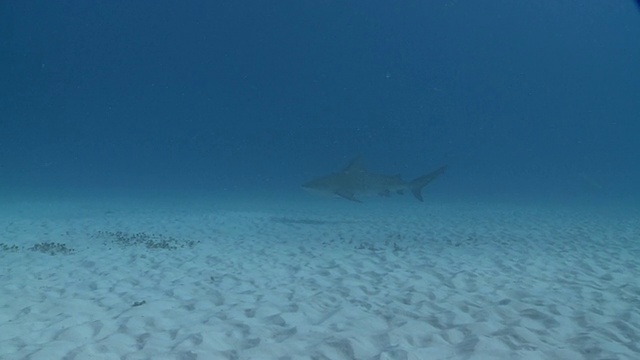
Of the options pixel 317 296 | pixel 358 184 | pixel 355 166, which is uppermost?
pixel 355 166

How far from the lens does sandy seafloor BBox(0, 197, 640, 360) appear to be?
5.18 metres

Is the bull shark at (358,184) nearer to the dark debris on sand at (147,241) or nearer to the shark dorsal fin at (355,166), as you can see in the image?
the shark dorsal fin at (355,166)

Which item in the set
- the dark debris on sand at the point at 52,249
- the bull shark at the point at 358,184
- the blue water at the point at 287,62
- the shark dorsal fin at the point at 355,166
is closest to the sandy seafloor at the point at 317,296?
the dark debris on sand at the point at 52,249

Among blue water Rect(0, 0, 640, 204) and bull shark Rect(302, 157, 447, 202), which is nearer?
bull shark Rect(302, 157, 447, 202)

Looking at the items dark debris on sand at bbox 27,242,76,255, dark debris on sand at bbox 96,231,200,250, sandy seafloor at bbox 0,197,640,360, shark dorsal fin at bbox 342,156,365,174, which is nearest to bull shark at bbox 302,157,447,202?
shark dorsal fin at bbox 342,156,365,174

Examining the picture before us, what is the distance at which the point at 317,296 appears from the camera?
7.32 meters

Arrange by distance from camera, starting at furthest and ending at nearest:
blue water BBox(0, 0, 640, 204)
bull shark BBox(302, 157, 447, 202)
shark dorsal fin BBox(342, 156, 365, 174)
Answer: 1. blue water BBox(0, 0, 640, 204)
2. shark dorsal fin BBox(342, 156, 365, 174)
3. bull shark BBox(302, 157, 447, 202)

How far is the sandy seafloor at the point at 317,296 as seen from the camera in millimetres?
5184

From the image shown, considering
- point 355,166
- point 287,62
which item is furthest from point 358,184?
point 287,62

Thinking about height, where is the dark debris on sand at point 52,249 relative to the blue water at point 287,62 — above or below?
below

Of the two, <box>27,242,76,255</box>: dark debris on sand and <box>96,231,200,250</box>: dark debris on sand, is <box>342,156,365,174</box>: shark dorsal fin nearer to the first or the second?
<box>96,231,200,250</box>: dark debris on sand

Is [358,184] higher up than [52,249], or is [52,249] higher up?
[358,184]

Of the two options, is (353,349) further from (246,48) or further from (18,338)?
(246,48)

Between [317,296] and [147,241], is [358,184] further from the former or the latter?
[317,296]
